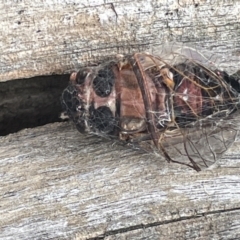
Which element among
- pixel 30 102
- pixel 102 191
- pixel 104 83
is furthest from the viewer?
pixel 30 102

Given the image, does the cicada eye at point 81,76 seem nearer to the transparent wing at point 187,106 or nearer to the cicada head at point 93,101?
the cicada head at point 93,101

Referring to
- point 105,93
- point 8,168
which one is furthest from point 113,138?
point 8,168

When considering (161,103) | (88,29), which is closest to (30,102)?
(88,29)

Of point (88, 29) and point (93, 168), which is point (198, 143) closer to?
point (93, 168)

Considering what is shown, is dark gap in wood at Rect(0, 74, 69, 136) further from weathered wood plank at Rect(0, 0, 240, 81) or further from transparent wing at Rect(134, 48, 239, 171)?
transparent wing at Rect(134, 48, 239, 171)

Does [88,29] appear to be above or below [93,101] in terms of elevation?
above

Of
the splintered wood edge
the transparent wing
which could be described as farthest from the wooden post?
the transparent wing
